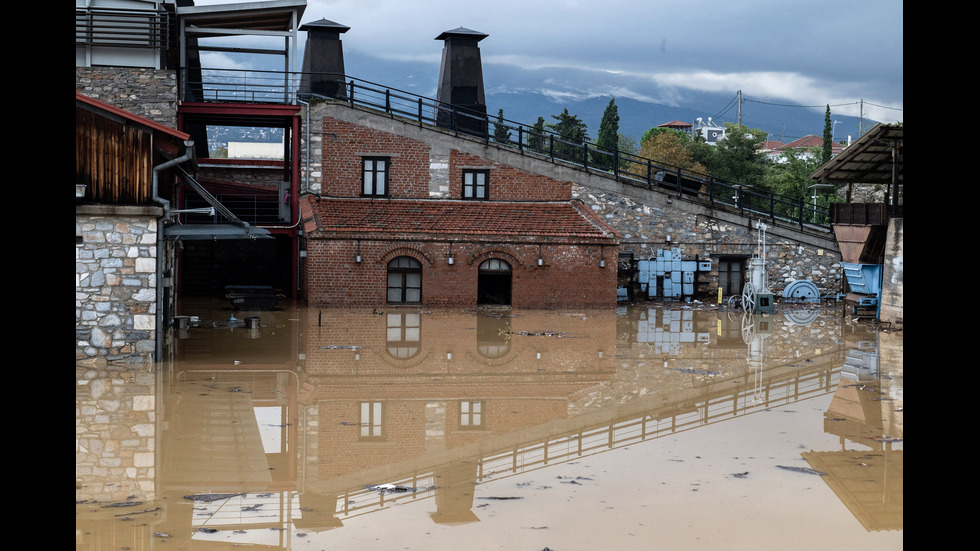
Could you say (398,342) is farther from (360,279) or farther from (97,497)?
(97,497)

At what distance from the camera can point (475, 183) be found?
26.7 meters

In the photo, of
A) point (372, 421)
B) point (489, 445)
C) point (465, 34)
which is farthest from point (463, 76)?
point (489, 445)

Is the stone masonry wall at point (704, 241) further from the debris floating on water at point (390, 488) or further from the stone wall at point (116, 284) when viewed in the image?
the debris floating on water at point (390, 488)

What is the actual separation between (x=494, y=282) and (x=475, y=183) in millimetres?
3051

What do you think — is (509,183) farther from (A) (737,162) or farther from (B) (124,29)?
(A) (737,162)

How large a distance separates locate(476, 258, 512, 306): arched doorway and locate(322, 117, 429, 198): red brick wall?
313 cm

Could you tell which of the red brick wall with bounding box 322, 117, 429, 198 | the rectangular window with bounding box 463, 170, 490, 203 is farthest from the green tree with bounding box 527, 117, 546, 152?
the red brick wall with bounding box 322, 117, 429, 198

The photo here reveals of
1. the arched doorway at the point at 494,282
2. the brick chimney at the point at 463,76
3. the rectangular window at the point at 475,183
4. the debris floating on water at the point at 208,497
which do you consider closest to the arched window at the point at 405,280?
the arched doorway at the point at 494,282

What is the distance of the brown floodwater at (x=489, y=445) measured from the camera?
22.6 feet

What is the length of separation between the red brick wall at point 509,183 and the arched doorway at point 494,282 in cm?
250

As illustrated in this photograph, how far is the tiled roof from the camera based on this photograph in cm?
2405

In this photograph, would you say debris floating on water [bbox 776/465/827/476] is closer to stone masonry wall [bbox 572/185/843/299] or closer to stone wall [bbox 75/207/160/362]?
stone wall [bbox 75/207/160/362]
